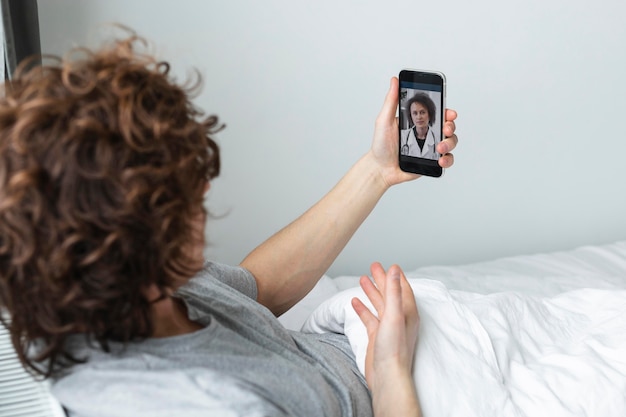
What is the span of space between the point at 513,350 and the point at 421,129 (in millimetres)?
378

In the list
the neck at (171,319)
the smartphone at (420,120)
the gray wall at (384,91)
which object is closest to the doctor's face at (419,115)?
the smartphone at (420,120)

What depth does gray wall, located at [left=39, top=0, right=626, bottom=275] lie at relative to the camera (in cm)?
188

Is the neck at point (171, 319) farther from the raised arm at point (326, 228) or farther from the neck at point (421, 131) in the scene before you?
the neck at point (421, 131)

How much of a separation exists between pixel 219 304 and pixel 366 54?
3.36 ft

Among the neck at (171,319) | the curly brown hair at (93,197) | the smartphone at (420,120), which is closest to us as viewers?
the curly brown hair at (93,197)

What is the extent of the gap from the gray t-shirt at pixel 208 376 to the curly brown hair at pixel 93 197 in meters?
0.03

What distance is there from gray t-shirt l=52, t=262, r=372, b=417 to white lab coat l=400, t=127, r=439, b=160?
42cm

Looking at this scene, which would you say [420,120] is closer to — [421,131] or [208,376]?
[421,131]

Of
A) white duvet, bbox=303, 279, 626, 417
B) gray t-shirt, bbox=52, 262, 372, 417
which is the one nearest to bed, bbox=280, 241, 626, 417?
white duvet, bbox=303, 279, 626, 417

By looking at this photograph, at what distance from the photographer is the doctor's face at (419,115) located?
4.33 feet

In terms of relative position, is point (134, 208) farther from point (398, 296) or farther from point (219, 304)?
point (398, 296)

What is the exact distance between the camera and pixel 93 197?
0.76m

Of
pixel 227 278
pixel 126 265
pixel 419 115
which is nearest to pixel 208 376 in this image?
pixel 126 265

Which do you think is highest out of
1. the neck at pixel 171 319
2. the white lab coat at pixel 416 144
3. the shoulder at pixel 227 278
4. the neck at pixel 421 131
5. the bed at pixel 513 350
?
the neck at pixel 421 131
